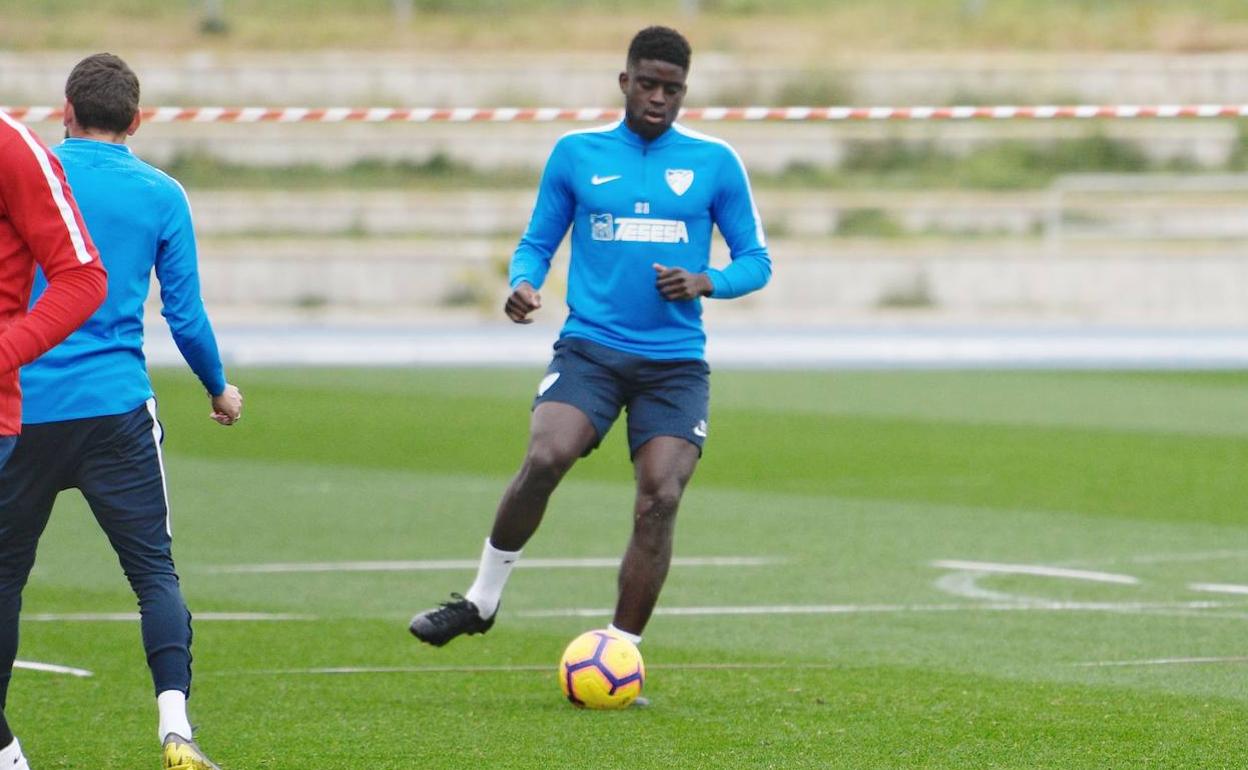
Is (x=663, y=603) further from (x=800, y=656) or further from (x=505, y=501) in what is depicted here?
(x=505, y=501)

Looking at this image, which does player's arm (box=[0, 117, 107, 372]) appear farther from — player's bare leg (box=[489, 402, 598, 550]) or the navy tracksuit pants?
player's bare leg (box=[489, 402, 598, 550])

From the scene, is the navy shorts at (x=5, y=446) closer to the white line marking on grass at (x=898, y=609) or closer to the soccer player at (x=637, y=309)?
the soccer player at (x=637, y=309)

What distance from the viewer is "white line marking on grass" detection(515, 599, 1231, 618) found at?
9.08 meters

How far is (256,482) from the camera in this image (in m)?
14.7

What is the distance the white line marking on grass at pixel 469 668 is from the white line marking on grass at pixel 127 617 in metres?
1.22

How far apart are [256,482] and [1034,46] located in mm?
29784

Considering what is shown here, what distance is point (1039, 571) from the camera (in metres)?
10.3

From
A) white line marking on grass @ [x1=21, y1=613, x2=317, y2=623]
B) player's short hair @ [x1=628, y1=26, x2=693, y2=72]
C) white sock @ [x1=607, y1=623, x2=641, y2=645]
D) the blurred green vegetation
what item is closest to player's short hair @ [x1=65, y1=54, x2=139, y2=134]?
player's short hair @ [x1=628, y1=26, x2=693, y2=72]

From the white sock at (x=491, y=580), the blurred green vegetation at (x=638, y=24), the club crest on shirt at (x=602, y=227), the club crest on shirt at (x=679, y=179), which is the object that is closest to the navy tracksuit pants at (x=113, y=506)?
the white sock at (x=491, y=580)

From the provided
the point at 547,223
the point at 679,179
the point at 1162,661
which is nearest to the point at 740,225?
the point at 679,179

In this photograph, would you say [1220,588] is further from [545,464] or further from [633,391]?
[545,464]

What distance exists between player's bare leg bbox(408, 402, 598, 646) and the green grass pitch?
0.25 metres

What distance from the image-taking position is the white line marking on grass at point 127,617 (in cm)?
912

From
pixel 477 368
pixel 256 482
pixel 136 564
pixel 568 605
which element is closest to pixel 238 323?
pixel 477 368
